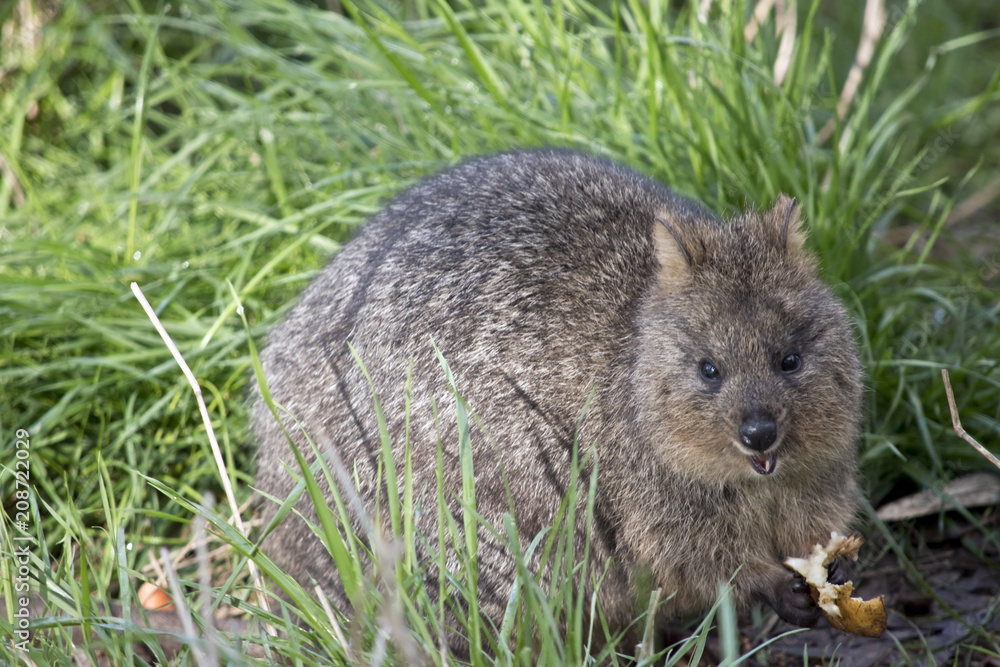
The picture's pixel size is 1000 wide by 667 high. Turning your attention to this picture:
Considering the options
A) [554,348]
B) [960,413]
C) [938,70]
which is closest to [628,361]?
[554,348]

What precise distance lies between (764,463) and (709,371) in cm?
36

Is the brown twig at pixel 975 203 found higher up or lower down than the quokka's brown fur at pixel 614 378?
lower down

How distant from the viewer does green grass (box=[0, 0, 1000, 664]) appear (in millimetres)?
4535

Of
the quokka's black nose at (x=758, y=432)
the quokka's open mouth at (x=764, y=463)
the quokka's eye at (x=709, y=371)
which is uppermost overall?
the quokka's eye at (x=709, y=371)

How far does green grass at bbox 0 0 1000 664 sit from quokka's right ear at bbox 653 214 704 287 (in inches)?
33.7

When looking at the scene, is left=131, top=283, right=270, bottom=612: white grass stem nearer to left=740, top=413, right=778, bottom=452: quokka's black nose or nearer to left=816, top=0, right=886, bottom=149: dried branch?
left=740, top=413, right=778, bottom=452: quokka's black nose

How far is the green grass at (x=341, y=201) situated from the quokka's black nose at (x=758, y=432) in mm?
920

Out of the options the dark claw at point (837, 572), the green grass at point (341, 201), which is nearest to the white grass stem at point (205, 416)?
the green grass at point (341, 201)

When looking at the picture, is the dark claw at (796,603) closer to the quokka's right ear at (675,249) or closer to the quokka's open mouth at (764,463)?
the quokka's open mouth at (764,463)

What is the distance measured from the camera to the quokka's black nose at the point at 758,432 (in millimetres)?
3096

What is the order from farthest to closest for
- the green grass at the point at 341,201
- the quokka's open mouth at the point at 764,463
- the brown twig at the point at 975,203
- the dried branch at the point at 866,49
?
the brown twig at the point at 975,203, the dried branch at the point at 866,49, the green grass at the point at 341,201, the quokka's open mouth at the point at 764,463

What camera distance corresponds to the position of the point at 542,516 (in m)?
3.56

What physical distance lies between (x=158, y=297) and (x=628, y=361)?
107 inches

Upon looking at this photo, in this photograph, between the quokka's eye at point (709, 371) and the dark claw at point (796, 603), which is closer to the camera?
the quokka's eye at point (709, 371)
